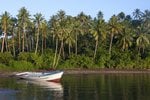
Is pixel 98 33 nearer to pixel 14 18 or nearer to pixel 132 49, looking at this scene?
pixel 132 49

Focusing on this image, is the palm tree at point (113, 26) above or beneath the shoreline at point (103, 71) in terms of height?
above

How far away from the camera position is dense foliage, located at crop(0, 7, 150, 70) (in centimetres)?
12925

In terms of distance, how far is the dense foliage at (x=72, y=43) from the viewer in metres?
129

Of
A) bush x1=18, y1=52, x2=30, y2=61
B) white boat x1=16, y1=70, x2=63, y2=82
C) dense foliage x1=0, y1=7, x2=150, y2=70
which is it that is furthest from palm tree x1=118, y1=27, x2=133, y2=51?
white boat x1=16, y1=70, x2=63, y2=82

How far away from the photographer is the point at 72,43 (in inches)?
5571

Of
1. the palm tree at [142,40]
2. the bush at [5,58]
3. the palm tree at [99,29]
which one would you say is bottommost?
the bush at [5,58]

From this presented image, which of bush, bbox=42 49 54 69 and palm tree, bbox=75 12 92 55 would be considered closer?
bush, bbox=42 49 54 69

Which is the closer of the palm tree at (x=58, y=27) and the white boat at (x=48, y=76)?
the white boat at (x=48, y=76)

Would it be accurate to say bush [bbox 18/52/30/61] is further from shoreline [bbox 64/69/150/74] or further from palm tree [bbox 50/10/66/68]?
shoreline [bbox 64/69/150/74]

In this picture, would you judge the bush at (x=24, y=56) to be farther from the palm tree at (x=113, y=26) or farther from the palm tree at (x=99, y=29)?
the palm tree at (x=113, y=26)

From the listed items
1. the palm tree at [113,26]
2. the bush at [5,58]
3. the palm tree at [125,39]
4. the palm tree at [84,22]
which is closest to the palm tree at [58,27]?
the palm tree at [84,22]

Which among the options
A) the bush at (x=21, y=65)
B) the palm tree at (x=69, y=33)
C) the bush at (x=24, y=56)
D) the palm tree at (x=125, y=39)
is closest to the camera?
the bush at (x=21, y=65)

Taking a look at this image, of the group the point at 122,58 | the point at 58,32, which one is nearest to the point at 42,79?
the point at 58,32

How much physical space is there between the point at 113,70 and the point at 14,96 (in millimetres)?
75869
